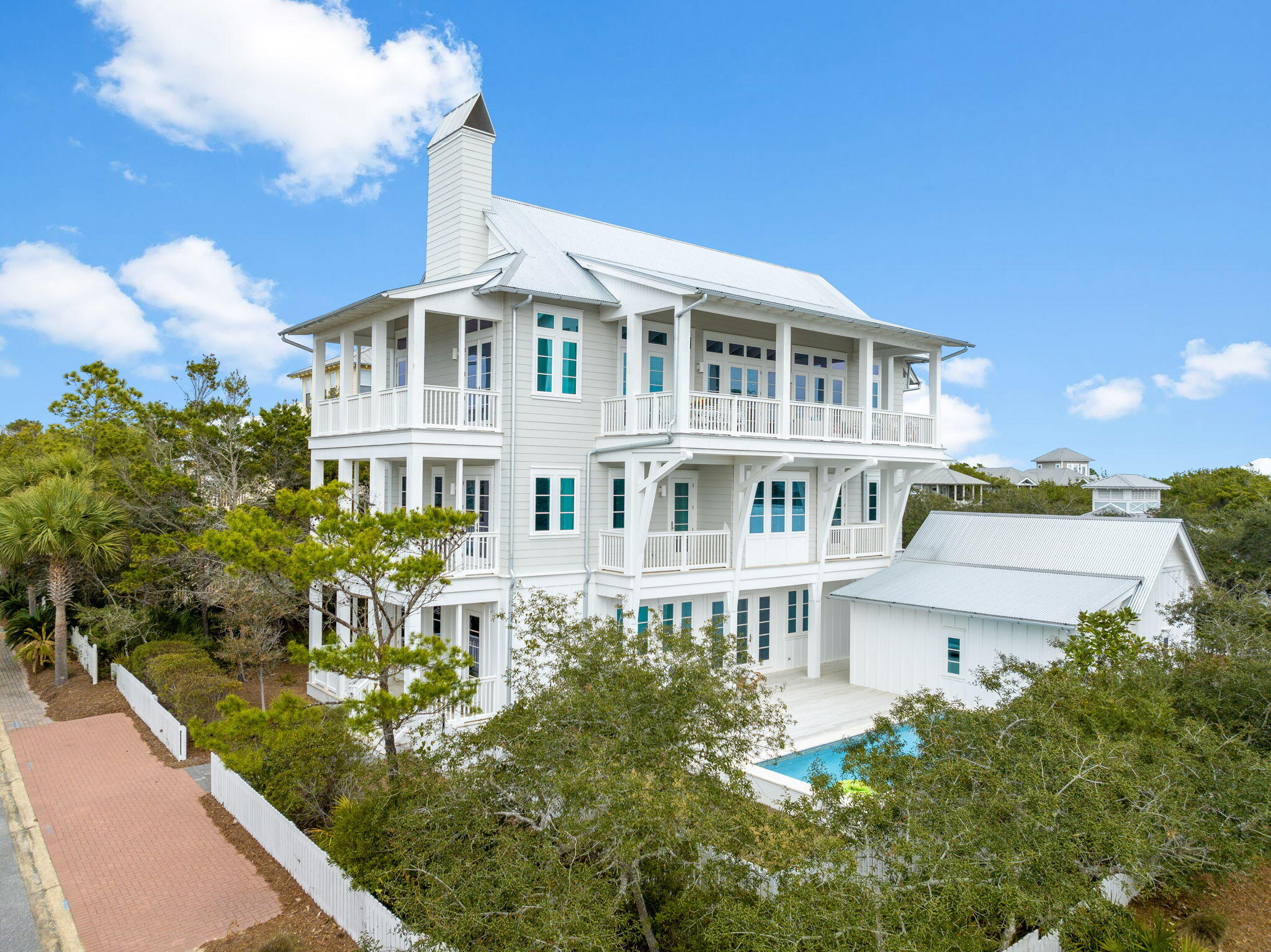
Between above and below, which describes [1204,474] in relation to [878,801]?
above

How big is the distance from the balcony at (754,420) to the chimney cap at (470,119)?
7021 mm

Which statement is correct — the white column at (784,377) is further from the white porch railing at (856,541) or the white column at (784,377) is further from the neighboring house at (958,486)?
the neighboring house at (958,486)

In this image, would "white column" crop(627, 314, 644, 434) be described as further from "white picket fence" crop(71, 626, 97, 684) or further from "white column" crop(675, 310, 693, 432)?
"white picket fence" crop(71, 626, 97, 684)

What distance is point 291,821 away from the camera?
10.9 meters

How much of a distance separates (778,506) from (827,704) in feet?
16.7

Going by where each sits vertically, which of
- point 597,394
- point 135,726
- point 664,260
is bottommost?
point 135,726

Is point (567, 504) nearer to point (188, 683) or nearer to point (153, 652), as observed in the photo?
point (188, 683)

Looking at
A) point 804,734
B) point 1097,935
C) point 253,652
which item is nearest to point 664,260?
point 804,734

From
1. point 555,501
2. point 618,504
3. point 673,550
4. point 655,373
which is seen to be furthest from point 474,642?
point 655,373

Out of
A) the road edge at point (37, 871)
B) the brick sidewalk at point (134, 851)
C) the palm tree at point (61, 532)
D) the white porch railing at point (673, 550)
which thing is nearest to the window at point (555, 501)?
the white porch railing at point (673, 550)

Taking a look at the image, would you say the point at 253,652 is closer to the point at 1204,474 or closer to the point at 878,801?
the point at 878,801

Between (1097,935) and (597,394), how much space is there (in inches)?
504

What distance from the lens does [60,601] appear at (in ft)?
64.6

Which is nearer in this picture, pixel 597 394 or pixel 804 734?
pixel 804 734
